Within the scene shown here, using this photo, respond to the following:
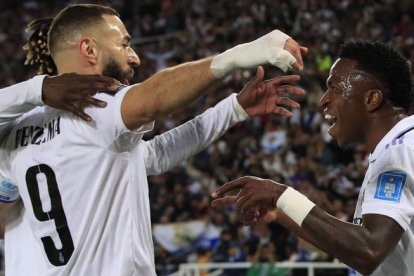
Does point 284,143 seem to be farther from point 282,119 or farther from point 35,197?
point 35,197

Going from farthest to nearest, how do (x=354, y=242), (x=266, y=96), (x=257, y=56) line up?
(x=266, y=96) < (x=257, y=56) < (x=354, y=242)

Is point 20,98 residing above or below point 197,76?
below

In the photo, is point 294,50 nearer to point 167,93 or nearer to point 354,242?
point 167,93

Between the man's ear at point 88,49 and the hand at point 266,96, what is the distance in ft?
2.52

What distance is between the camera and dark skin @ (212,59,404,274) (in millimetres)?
2676

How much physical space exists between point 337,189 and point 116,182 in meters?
7.00

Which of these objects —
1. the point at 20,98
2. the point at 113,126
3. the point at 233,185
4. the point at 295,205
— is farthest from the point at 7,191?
the point at 295,205

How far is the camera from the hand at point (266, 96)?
3387 millimetres

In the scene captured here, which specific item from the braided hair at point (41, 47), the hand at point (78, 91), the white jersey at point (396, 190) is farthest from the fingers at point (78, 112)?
the white jersey at point (396, 190)

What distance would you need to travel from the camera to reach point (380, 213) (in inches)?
107

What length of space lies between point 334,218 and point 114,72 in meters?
1.20

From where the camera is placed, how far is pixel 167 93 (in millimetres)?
2797

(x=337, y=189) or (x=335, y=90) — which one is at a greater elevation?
(x=335, y=90)

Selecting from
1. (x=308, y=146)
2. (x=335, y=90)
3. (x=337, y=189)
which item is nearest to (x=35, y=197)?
(x=335, y=90)
